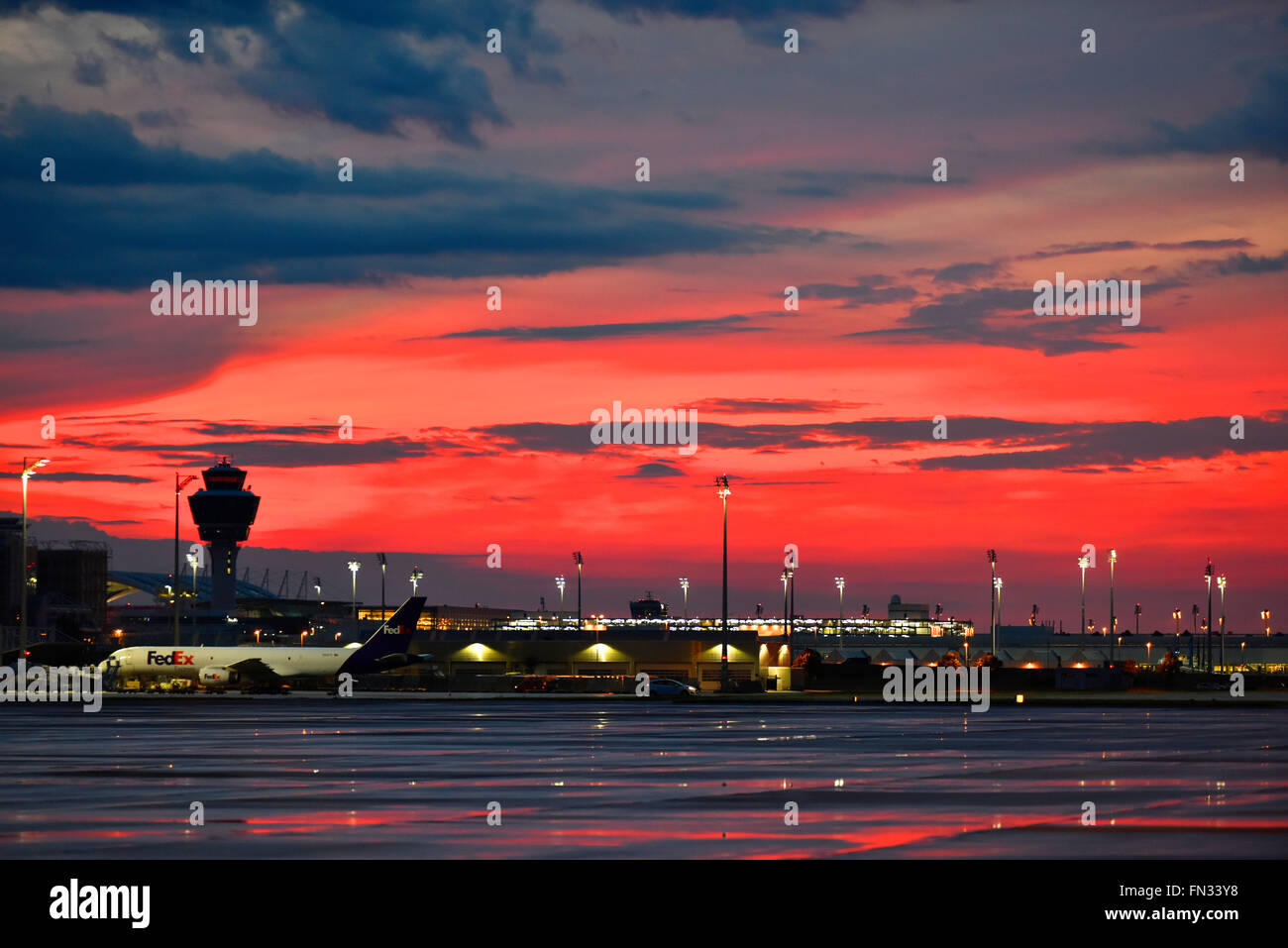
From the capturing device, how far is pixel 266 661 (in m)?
114

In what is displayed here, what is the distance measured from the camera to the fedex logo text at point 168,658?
365 feet

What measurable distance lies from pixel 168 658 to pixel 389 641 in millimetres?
15494

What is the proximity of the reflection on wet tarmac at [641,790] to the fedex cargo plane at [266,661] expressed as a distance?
62797 millimetres

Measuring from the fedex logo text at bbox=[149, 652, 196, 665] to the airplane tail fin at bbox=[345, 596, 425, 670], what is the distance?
11164mm

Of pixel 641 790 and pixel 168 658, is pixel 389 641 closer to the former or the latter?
pixel 168 658

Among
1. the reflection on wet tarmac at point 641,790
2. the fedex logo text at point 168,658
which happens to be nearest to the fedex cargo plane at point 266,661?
the fedex logo text at point 168,658

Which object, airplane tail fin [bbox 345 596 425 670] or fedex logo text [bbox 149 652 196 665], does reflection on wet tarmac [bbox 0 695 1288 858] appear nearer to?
airplane tail fin [bbox 345 596 425 670]

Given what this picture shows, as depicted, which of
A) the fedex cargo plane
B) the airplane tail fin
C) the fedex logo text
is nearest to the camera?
the fedex cargo plane

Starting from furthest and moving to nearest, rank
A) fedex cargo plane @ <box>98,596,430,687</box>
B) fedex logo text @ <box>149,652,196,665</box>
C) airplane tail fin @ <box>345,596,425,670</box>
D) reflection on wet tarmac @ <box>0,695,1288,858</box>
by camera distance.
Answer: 1. airplane tail fin @ <box>345,596,425,670</box>
2. fedex logo text @ <box>149,652,196,665</box>
3. fedex cargo plane @ <box>98,596,430,687</box>
4. reflection on wet tarmac @ <box>0,695,1288,858</box>

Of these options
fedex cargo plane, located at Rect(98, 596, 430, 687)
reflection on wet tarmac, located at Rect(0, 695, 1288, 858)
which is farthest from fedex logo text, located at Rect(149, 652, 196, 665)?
reflection on wet tarmac, located at Rect(0, 695, 1288, 858)

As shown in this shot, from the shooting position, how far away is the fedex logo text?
111 metres
